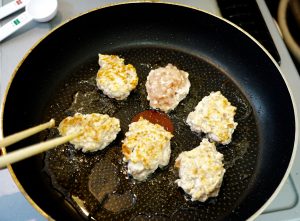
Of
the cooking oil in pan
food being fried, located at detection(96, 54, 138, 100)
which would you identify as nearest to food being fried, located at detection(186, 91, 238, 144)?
the cooking oil in pan

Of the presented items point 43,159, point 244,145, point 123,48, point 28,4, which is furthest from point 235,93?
point 28,4

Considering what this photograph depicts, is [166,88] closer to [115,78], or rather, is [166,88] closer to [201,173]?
[115,78]

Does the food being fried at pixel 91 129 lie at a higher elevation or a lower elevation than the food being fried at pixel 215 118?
higher

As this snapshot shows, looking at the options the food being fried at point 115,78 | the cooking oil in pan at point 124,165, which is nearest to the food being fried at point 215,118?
the cooking oil in pan at point 124,165

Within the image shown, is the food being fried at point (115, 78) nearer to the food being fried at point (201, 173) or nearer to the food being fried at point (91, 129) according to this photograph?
the food being fried at point (91, 129)

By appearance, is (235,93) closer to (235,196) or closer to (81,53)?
(235,196)

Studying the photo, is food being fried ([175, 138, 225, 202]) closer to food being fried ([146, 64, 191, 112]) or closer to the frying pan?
the frying pan
